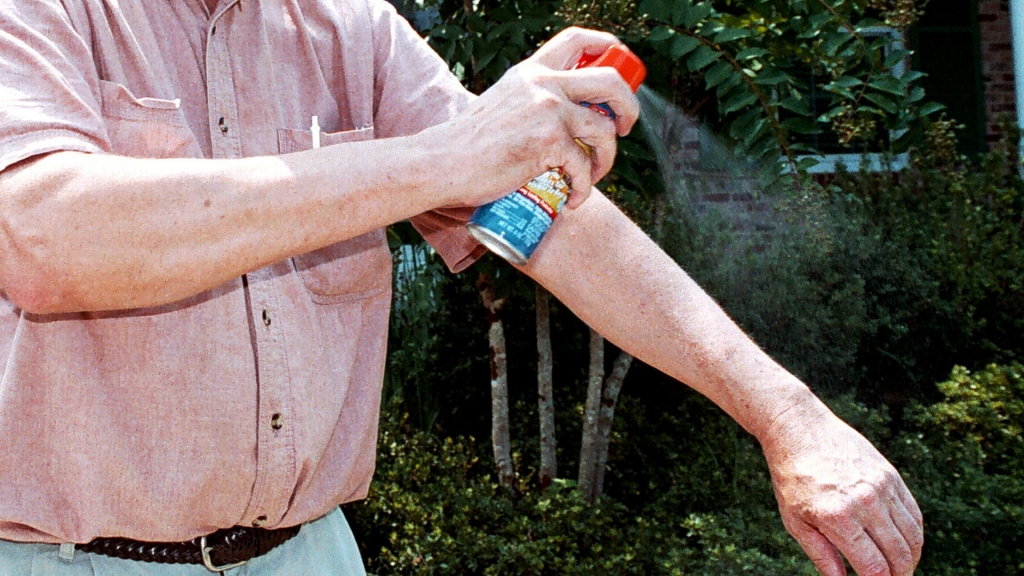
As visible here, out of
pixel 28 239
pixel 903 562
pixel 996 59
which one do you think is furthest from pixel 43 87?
pixel 996 59

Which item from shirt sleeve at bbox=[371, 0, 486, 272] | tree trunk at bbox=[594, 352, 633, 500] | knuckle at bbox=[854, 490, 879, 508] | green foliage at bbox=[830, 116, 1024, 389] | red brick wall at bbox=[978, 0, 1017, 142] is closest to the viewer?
knuckle at bbox=[854, 490, 879, 508]

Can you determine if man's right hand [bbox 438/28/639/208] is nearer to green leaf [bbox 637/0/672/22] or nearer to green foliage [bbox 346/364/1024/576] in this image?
green foliage [bbox 346/364/1024/576]

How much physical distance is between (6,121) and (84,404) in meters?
0.41

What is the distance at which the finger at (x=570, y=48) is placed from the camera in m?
1.47

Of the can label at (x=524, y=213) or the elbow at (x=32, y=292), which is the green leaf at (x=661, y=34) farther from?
the elbow at (x=32, y=292)

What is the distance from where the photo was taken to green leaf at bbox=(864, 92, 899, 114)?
4.66 metres

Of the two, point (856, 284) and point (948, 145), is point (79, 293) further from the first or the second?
point (948, 145)

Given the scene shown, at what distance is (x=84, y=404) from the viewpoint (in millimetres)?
1498

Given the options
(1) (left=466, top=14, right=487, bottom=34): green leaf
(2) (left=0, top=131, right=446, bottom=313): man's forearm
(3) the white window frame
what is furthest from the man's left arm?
(3) the white window frame

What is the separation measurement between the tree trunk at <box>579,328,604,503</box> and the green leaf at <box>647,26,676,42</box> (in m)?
1.51

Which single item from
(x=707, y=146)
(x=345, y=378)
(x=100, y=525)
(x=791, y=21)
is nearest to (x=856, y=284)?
(x=707, y=146)

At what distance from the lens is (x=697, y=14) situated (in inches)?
177

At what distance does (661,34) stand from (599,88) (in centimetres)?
321

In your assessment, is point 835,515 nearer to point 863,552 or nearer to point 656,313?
point 863,552
